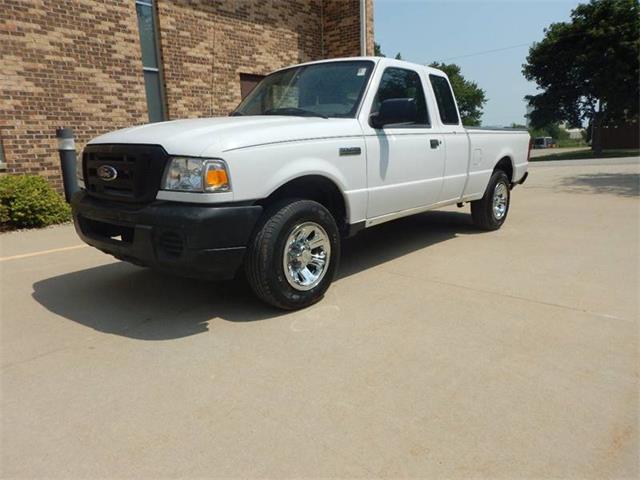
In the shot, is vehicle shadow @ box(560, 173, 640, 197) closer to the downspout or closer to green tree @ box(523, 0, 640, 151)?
the downspout

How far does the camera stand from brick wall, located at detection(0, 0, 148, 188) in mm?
7613

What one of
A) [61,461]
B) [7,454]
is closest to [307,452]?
[61,461]

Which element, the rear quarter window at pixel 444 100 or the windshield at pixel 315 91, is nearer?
the windshield at pixel 315 91

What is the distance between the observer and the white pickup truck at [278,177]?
3.21 meters

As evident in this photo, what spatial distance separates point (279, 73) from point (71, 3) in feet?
16.9

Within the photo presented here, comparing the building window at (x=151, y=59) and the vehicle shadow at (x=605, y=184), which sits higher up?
the building window at (x=151, y=59)

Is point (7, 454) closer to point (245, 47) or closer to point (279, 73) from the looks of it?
point (279, 73)

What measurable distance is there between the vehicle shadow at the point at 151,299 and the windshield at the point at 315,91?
156 centimetres

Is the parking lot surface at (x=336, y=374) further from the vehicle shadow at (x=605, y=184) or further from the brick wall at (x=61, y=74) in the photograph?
the vehicle shadow at (x=605, y=184)

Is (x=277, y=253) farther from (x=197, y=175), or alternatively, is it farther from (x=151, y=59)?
(x=151, y=59)

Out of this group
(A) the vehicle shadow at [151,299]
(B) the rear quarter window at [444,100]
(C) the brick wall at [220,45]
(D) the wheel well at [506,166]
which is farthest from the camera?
(C) the brick wall at [220,45]

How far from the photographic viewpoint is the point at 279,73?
5180 mm

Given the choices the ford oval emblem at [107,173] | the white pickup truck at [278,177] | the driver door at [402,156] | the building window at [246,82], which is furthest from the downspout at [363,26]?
the ford oval emblem at [107,173]

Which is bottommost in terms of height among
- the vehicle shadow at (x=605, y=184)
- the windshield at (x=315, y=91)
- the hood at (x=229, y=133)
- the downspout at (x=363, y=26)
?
the vehicle shadow at (x=605, y=184)
